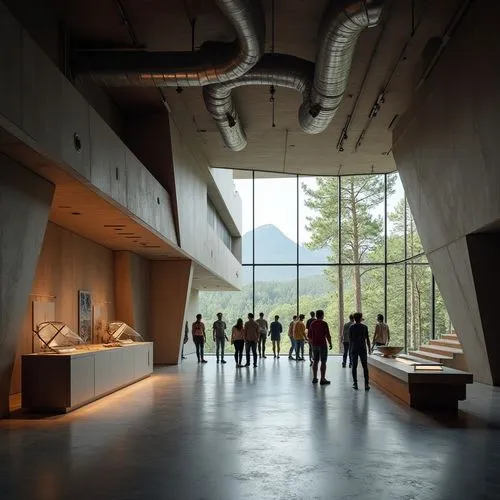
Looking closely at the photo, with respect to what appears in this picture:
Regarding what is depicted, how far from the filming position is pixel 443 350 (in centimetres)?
1577

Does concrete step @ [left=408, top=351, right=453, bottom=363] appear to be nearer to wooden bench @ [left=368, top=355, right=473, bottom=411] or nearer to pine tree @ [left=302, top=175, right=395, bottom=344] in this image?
wooden bench @ [left=368, top=355, right=473, bottom=411]

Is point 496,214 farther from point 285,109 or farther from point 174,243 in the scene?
point 174,243

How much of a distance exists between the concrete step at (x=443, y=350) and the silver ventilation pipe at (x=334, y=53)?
21.5 ft

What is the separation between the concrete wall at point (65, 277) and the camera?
10.7m

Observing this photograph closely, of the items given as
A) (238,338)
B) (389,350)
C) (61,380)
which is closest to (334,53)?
(389,350)

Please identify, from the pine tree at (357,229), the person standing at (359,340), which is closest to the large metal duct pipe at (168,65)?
the person standing at (359,340)

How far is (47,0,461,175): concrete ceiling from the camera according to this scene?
982 centimetres

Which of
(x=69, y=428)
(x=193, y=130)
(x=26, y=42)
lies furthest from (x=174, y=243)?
(x=26, y=42)

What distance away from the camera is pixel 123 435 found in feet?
23.5

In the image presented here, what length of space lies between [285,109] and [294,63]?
11.9 feet

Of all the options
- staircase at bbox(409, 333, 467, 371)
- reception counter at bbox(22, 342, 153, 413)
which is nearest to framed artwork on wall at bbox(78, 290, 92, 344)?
reception counter at bbox(22, 342, 153, 413)

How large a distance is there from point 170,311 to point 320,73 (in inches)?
376

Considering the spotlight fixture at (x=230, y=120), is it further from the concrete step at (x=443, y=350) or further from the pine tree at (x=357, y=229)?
the pine tree at (x=357, y=229)

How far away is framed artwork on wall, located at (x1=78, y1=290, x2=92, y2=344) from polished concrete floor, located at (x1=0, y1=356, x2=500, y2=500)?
3102 mm
